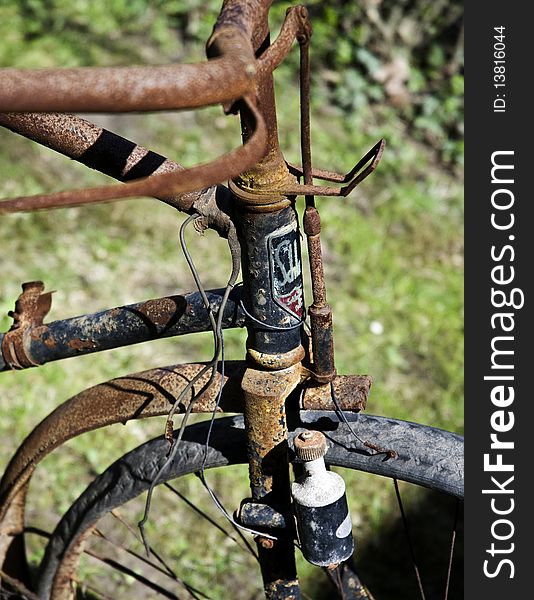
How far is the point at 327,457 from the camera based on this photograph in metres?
1.74

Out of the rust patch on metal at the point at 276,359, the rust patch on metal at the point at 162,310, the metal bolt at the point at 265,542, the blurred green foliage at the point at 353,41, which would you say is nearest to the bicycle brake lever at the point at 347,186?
the rust patch on metal at the point at 276,359

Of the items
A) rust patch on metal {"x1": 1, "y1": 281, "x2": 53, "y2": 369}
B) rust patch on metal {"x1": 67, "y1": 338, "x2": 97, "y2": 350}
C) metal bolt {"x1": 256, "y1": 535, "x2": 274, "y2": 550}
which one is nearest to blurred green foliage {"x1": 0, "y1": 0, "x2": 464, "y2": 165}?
rust patch on metal {"x1": 1, "y1": 281, "x2": 53, "y2": 369}

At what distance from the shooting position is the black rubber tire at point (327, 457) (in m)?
1.68

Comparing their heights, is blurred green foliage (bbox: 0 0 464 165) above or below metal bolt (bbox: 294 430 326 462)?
above

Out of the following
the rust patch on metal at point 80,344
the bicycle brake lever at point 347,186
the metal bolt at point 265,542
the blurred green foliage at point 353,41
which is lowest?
the metal bolt at point 265,542

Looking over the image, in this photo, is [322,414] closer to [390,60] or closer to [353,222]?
[353,222]

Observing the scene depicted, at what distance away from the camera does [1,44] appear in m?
4.77

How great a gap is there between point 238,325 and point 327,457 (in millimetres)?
337

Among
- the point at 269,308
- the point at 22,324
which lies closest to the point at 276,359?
the point at 269,308

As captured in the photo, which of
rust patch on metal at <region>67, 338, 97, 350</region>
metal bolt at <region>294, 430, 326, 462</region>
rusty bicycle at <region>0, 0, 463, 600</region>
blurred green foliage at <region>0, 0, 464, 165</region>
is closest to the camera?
rusty bicycle at <region>0, 0, 463, 600</region>

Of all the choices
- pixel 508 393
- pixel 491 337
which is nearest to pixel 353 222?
pixel 491 337

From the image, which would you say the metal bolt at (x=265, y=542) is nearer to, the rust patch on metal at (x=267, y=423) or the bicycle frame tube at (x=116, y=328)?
the rust patch on metal at (x=267, y=423)

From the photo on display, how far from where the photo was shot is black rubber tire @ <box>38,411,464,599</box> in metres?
1.68

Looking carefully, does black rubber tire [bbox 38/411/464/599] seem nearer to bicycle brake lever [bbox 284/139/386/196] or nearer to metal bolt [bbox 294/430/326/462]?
metal bolt [bbox 294/430/326/462]
